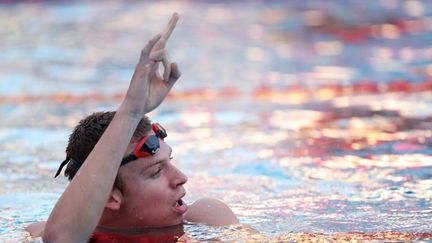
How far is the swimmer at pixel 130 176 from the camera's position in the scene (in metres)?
3.73

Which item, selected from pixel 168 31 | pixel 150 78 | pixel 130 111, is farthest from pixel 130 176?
pixel 168 31

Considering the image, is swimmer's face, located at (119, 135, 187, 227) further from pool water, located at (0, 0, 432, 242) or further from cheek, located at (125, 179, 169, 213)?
pool water, located at (0, 0, 432, 242)

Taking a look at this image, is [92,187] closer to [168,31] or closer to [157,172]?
[157,172]

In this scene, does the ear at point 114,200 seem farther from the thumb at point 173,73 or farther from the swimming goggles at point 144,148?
the thumb at point 173,73

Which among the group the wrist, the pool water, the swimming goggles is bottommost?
the pool water

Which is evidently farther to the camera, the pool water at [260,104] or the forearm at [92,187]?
the pool water at [260,104]

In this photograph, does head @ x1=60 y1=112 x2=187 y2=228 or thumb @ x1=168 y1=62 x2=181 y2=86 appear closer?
thumb @ x1=168 y1=62 x2=181 y2=86

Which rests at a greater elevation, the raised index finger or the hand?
the raised index finger

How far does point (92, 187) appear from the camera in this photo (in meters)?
3.72

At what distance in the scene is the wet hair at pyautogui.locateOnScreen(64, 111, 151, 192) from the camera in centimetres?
396

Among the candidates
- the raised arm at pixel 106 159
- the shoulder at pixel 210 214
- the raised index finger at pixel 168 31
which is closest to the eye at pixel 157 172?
the raised arm at pixel 106 159

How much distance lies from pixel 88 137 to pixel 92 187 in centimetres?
31

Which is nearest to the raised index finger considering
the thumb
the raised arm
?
the raised arm

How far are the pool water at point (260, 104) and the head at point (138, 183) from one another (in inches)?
9.6
